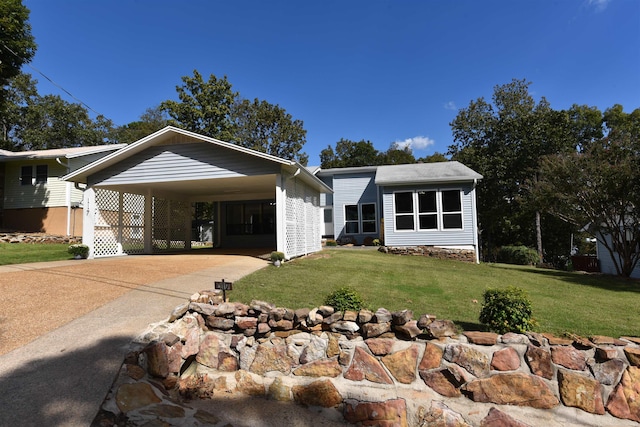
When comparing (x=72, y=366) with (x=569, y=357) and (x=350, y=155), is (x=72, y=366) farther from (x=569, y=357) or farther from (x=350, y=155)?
(x=350, y=155)

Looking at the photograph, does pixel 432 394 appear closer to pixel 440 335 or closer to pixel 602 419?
pixel 440 335

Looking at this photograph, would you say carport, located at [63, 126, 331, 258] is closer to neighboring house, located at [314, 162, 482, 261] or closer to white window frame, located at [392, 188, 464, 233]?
neighboring house, located at [314, 162, 482, 261]

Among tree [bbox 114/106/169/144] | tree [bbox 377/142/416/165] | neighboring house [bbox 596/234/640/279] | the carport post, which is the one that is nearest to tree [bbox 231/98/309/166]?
tree [bbox 114/106/169/144]

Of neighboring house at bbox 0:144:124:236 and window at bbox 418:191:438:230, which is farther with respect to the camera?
neighboring house at bbox 0:144:124:236

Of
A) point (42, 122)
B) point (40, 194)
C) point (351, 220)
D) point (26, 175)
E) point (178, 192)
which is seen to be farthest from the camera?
point (42, 122)

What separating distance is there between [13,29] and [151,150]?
8.34 meters

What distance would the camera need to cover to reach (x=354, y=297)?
4172mm

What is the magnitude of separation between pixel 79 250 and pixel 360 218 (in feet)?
44.9

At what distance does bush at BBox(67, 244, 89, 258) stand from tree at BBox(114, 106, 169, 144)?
2276 cm

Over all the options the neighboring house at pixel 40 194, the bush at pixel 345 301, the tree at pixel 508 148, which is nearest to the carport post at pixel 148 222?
the neighboring house at pixel 40 194

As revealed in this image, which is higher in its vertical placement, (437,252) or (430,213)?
(430,213)

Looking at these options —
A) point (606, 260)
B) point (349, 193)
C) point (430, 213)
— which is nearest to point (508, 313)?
point (430, 213)

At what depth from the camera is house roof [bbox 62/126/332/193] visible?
9.36 m

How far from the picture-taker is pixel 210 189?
1337 cm
